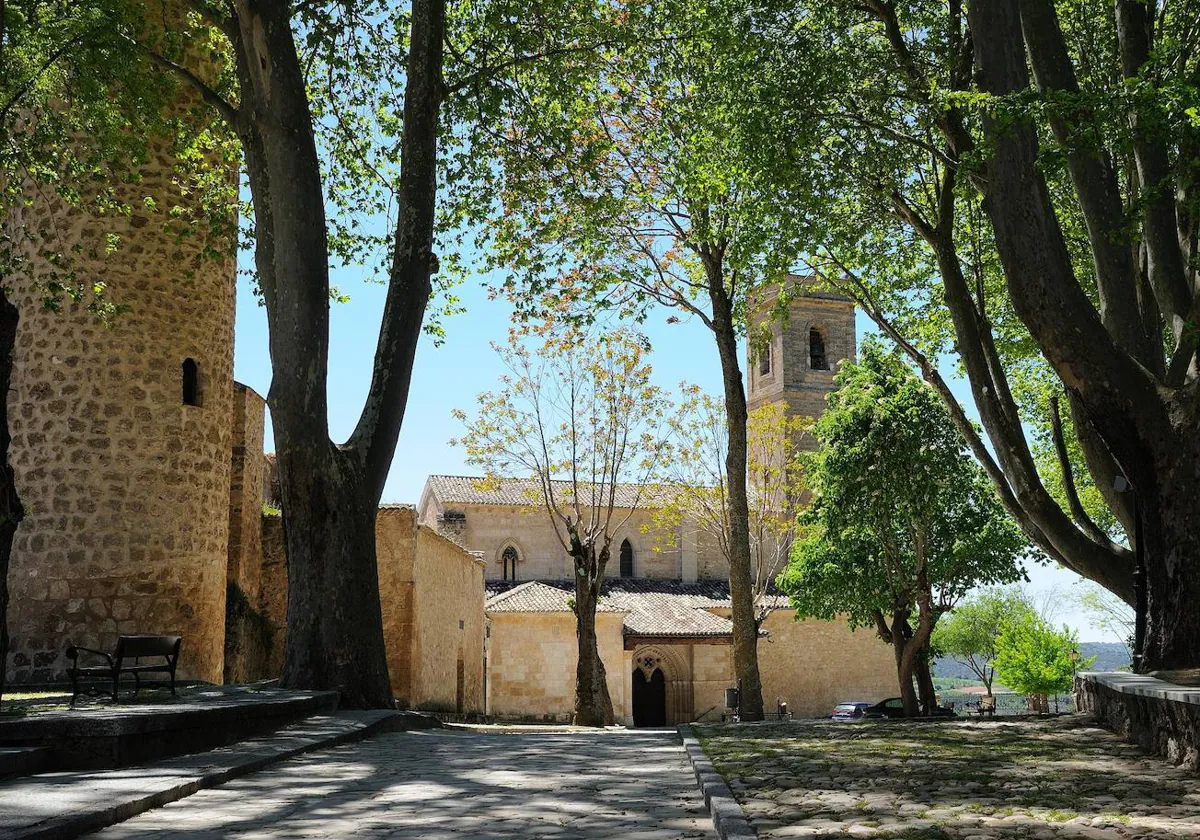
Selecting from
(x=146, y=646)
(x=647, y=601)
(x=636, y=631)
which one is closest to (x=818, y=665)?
(x=647, y=601)

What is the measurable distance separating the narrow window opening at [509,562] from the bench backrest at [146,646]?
34.8 metres

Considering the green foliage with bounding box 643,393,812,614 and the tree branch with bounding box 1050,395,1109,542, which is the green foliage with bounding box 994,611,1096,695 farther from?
the tree branch with bounding box 1050,395,1109,542

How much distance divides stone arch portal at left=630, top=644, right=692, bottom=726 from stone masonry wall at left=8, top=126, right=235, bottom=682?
27107 millimetres

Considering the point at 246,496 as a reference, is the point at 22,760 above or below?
below

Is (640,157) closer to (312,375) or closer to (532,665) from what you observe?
(312,375)

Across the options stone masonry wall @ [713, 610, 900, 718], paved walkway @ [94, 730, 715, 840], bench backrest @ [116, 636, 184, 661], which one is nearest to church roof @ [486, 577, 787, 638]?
stone masonry wall @ [713, 610, 900, 718]

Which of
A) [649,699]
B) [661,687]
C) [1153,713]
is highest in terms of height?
[1153,713]

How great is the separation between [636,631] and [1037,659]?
906 inches

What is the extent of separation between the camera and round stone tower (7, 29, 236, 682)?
1431 cm

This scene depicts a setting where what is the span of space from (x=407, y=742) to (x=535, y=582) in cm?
3275

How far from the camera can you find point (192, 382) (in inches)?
620

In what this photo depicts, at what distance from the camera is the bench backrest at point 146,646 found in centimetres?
902

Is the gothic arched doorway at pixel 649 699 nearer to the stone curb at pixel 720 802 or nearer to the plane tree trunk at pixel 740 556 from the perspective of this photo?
the plane tree trunk at pixel 740 556

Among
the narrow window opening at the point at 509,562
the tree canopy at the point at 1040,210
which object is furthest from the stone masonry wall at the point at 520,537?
the tree canopy at the point at 1040,210
